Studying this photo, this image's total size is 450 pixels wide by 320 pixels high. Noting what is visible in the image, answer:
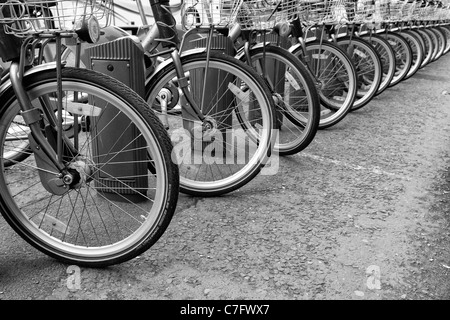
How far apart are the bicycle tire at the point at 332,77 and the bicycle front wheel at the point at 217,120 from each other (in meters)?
0.91

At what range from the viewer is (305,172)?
325 cm

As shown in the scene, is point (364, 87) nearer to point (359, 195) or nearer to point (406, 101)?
point (406, 101)

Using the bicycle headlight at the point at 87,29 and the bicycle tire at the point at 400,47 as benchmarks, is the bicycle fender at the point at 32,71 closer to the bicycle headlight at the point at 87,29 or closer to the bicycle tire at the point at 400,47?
the bicycle headlight at the point at 87,29

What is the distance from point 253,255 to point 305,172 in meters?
1.18

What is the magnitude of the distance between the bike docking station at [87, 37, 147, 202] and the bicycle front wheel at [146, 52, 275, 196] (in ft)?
0.60

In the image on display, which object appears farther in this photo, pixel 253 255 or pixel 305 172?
pixel 305 172

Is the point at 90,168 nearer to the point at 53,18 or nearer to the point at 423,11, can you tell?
the point at 53,18

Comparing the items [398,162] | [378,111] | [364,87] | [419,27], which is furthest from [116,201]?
[419,27]

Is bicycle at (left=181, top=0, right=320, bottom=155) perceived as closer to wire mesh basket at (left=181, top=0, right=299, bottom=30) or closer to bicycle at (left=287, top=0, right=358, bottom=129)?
wire mesh basket at (left=181, top=0, right=299, bottom=30)

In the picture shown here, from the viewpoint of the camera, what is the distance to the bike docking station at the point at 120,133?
8.05ft

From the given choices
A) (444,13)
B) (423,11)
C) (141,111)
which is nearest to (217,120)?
(141,111)

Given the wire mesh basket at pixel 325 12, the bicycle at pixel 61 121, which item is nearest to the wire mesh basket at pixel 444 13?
the wire mesh basket at pixel 325 12

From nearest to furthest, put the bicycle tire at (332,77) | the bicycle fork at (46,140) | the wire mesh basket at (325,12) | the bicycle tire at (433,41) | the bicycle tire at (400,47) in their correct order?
→ the bicycle fork at (46,140)
the wire mesh basket at (325,12)
the bicycle tire at (332,77)
the bicycle tire at (400,47)
the bicycle tire at (433,41)

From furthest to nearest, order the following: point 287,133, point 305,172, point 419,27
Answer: point 419,27 < point 287,133 < point 305,172
